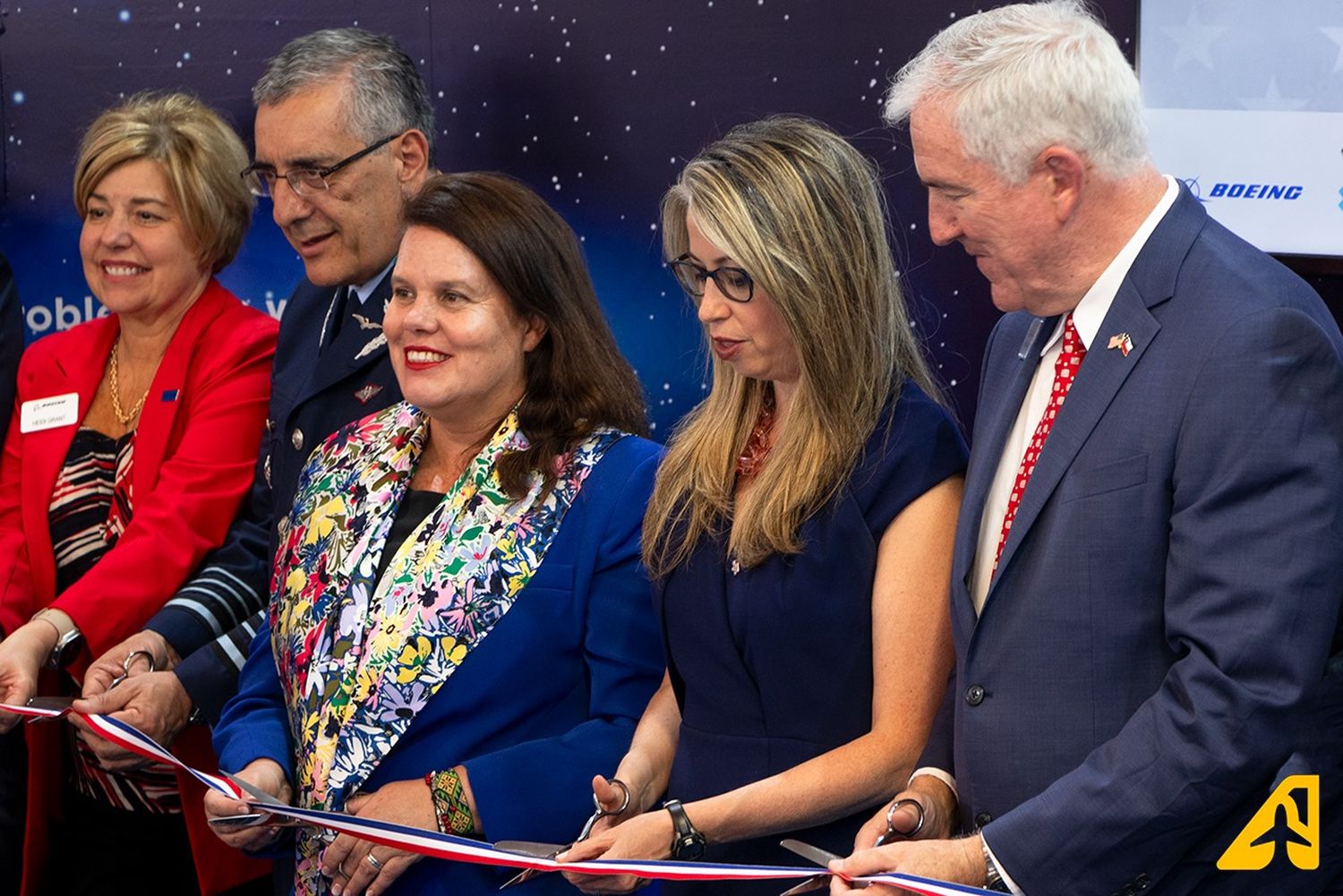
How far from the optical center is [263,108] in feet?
11.9

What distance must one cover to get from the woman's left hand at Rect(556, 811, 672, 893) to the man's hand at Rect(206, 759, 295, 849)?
27.1 inches

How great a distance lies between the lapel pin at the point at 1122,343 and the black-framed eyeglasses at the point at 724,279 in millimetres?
607

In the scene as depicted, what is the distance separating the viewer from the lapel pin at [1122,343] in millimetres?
2033

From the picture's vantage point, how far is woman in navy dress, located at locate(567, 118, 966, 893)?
93.9 inches

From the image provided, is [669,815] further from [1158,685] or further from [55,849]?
[55,849]

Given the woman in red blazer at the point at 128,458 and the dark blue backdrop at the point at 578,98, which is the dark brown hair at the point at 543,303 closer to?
the dark blue backdrop at the point at 578,98

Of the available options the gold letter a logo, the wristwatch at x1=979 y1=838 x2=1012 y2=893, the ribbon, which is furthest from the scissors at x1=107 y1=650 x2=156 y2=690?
the gold letter a logo

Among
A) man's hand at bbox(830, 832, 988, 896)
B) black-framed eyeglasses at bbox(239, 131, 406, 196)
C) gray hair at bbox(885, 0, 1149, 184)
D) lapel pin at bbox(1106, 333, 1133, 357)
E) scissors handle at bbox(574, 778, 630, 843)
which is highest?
gray hair at bbox(885, 0, 1149, 184)

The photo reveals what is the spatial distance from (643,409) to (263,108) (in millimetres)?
1269

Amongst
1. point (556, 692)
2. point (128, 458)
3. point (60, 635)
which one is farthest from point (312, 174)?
point (556, 692)

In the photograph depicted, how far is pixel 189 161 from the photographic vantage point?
3.84m

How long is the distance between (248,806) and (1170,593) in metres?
1.57

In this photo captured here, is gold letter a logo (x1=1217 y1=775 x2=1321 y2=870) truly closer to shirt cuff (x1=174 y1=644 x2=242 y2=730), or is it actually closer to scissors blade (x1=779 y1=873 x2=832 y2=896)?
scissors blade (x1=779 y1=873 x2=832 y2=896)

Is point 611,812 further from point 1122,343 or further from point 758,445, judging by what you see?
point 1122,343
